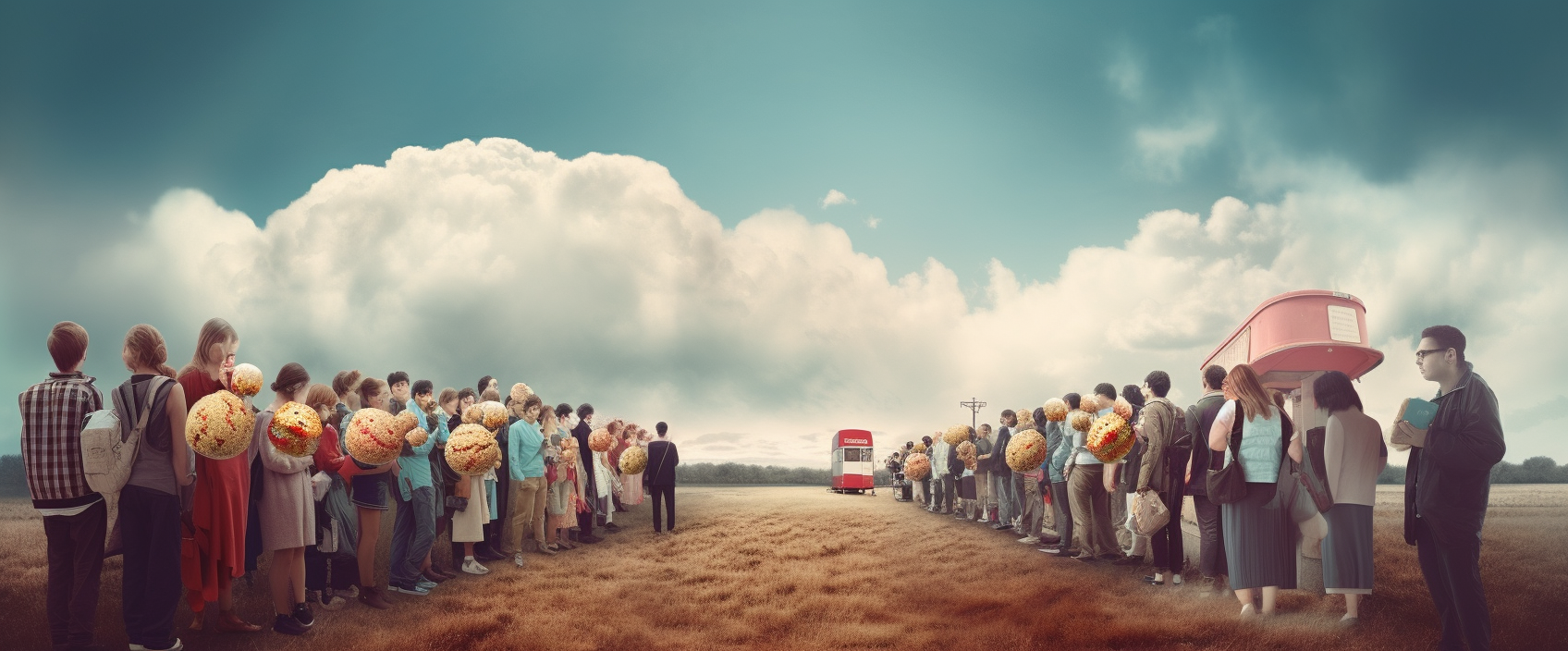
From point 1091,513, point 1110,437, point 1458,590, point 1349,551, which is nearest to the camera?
point 1458,590

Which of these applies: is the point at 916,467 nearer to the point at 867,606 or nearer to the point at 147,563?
the point at 867,606

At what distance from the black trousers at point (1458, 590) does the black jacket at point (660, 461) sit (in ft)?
37.4

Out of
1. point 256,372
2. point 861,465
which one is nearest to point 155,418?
point 256,372

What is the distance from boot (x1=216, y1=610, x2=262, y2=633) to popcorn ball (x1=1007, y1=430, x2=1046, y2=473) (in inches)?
286

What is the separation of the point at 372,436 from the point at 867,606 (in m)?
5.93

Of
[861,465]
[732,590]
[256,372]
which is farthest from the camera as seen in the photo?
[861,465]

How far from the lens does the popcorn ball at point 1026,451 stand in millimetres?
8547

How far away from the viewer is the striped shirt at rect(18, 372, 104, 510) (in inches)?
229

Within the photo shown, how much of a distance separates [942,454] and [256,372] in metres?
16.3

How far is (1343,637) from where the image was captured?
727 centimetres

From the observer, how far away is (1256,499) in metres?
7.67

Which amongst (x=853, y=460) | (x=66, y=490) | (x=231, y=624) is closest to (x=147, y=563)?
(x=66, y=490)

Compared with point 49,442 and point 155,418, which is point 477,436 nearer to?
point 155,418

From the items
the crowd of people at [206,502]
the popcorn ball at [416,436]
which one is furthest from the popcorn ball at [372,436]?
the popcorn ball at [416,436]
